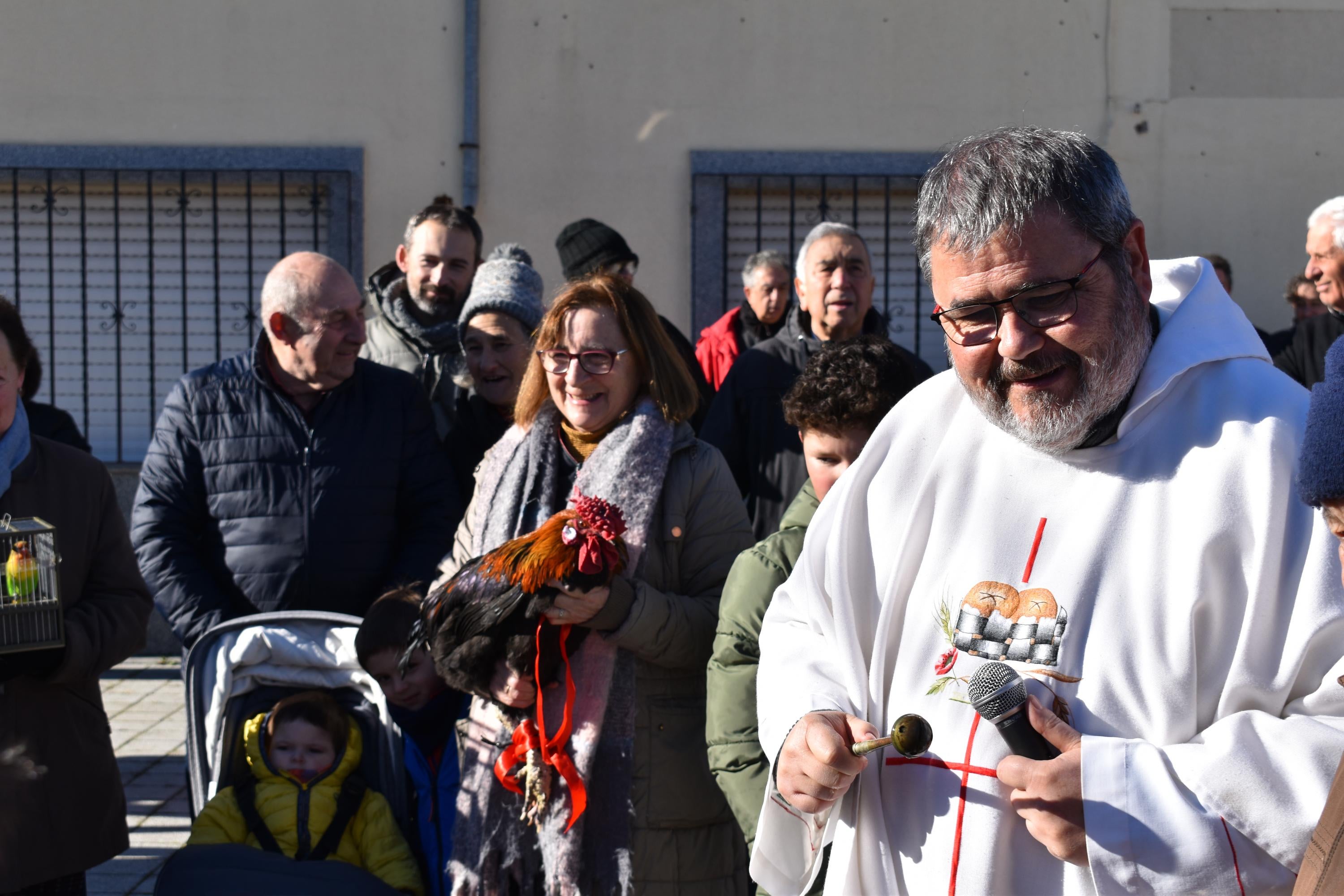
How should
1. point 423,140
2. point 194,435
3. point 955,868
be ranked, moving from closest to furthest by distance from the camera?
1. point 955,868
2. point 194,435
3. point 423,140

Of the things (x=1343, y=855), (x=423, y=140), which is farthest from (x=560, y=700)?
(x=423, y=140)

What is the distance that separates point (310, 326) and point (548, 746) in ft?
5.43

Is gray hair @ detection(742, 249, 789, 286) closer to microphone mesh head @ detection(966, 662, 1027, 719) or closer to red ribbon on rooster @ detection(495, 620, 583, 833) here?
red ribbon on rooster @ detection(495, 620, 583, 833)

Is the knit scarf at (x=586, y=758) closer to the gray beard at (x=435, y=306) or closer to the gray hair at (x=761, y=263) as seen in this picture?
the gray beard at (x=435, y=306)

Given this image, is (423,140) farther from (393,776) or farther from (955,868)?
(955,868)

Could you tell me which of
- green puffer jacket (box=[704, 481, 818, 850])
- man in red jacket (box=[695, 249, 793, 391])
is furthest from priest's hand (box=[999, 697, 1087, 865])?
man in red jacket (box=[695, 249, 793, 391])

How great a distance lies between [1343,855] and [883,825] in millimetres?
682

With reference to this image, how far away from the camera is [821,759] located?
1830 mm

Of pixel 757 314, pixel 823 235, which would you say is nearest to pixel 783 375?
pixel 823 235

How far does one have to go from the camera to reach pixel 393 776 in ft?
11.4

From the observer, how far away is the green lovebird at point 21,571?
2980mm

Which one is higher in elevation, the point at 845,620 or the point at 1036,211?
the point at 1036,211

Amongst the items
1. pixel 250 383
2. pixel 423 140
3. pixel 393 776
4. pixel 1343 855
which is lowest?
pixel 393 776

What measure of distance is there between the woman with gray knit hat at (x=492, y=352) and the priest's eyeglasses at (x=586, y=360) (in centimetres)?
92
